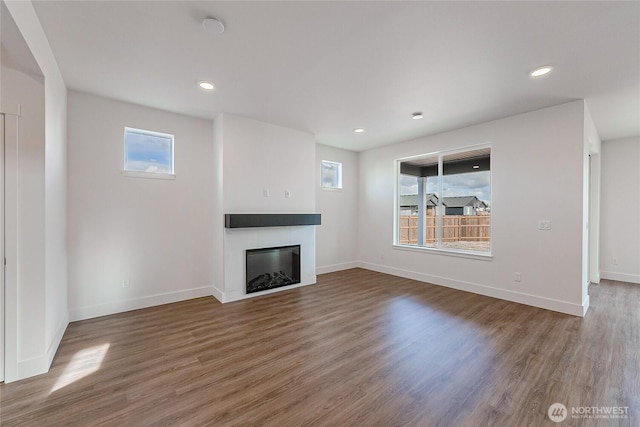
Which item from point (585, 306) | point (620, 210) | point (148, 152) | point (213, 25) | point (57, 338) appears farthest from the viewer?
point (620, 210)

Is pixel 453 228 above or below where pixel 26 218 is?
below

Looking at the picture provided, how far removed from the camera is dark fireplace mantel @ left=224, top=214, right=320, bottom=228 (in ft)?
12.4

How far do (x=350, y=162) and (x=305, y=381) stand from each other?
4913 millimetres

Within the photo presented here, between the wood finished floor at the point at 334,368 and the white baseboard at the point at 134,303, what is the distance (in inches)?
4.7

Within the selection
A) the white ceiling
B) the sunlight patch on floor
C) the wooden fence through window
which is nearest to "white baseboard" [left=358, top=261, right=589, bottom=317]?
the wooden fence through window

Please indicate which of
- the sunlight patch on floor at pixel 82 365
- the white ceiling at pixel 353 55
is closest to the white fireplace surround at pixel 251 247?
the sunlight patch on floor at pixel 82 365

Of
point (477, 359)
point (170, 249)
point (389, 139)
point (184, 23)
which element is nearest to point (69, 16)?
point (184, 23)

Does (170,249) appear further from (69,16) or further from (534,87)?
(534,87)

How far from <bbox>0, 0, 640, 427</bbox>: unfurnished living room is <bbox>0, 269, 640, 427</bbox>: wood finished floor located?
0.02m

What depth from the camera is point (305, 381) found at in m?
2.07

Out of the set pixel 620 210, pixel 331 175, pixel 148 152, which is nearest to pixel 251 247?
pixel 148 152

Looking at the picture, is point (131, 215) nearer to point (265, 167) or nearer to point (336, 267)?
point (265, 167)

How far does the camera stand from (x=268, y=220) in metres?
4.16

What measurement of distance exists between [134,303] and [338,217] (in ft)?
12.9
